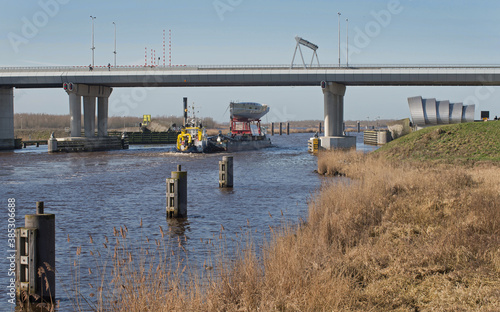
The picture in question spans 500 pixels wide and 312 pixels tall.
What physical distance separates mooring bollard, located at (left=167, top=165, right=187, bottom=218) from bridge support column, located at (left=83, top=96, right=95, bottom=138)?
7163 cm

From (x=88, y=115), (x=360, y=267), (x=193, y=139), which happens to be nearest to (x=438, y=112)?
(x=193, y=139)

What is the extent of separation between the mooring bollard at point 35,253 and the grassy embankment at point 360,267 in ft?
4.12

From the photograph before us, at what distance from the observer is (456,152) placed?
1455 inches

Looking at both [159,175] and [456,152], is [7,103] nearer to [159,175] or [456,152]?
[159,175]

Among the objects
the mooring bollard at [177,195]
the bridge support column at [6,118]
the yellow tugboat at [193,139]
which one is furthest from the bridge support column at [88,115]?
the mooring bollard at [177,195]

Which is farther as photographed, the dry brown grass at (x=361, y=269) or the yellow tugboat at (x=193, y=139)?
the yellow tugboat at (x=193, y=139)

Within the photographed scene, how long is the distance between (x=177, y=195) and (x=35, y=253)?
10.2 meters

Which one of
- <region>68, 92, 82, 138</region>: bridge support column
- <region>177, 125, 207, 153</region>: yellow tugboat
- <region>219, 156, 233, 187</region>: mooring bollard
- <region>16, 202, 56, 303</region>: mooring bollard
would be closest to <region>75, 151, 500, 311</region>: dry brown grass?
<region>16, 202, 56, 303</region>: mooring bollard

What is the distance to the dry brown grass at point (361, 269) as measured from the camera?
337 inches

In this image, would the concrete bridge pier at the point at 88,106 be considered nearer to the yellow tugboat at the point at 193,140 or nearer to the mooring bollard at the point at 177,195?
the yellow tugboat at the point at 193,140

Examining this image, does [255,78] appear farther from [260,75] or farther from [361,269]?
[361,269]

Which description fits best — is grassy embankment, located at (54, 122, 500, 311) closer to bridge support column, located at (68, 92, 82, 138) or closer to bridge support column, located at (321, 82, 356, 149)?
bridge support column, located at (321, 82, 356, 149)

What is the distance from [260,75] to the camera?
82.3 m

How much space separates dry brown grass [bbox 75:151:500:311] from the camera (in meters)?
8.55
